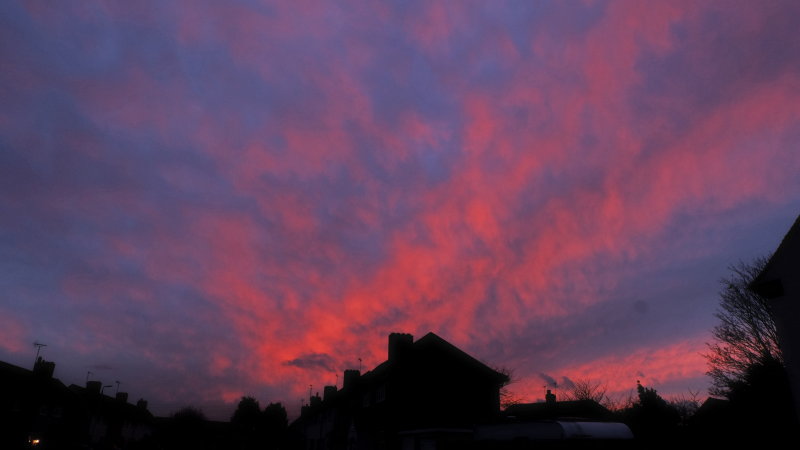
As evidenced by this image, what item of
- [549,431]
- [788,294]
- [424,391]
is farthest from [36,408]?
[788,294]

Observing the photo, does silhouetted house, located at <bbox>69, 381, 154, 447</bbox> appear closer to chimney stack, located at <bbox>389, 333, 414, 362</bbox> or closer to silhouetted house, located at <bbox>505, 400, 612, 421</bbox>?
chimney stack, located at <bbox>389, 333, 414, 362</bbox>

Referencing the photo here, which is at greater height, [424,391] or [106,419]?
[424,391]

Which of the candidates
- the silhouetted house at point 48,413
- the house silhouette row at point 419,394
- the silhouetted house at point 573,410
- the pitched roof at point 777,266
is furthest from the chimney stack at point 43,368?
the pitched roof at point 777,266

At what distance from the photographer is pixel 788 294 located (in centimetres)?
1425

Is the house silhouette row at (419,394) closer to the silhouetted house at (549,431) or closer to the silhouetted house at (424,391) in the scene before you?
the silhouetted house at (424,391)

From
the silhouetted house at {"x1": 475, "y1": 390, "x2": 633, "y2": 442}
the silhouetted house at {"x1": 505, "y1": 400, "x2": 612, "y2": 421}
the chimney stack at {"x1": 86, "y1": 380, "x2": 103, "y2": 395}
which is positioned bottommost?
the silhouetted house at {"x1": 475, "y1": 390, "x2": 633, "y2": 442}

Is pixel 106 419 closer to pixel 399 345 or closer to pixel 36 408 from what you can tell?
pixel 36 408

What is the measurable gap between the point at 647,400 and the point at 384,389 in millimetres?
20443

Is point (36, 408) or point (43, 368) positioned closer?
point (36, 408)

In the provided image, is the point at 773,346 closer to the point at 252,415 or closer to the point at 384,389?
the point at 384,389

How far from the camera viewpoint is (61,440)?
44.7 metres

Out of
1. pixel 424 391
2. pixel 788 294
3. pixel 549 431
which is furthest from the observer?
pixel 424 391

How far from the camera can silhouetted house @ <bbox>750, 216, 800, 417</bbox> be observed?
545 inches

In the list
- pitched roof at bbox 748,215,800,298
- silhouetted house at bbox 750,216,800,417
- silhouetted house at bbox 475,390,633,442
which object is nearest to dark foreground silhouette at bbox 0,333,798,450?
silhouetted house at bbox 475,390,633,442
